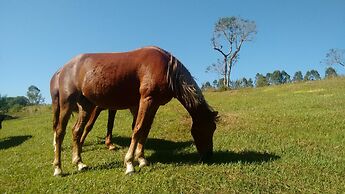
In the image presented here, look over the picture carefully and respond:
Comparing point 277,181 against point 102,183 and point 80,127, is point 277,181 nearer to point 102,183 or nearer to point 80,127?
point 102,183

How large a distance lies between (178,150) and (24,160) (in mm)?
5429

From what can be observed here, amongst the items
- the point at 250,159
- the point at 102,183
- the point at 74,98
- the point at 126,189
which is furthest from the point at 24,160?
the point at 250,159

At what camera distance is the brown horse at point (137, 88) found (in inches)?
360

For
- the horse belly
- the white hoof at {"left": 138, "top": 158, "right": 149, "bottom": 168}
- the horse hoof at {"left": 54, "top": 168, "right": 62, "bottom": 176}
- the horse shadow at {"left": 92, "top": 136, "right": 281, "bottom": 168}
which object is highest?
the horse belly

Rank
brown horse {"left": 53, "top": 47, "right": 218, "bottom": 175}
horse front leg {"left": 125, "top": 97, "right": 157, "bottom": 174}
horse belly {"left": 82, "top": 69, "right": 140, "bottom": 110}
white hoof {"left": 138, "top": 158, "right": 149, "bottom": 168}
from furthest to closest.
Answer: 1. white hoof {"left": 138, "top": 158, "right": 149, "bottom": 168}
2. horse belly {"left": 82, "top": 69, "right": 140, "bottom": 110}
3. brown horse {"left": 53, "top": 47, "right": 218, "bottom": 175}
4. horse front leg {"left": 125, "top": 97, "right": 157, "bottom": 174}

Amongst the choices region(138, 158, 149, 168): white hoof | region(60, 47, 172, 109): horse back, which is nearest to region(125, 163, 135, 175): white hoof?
region(138, 158, 149, 168): white hoof

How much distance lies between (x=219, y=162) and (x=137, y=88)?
2805mm

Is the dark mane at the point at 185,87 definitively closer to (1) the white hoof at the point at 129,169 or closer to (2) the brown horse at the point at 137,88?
(2) the brown horse at the point at 137,88

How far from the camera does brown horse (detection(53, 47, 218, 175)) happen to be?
30.0 feet

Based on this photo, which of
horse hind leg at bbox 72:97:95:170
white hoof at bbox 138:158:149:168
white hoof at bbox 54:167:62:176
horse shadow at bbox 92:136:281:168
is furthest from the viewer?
horse hind leg at bbox 72:97:95:170

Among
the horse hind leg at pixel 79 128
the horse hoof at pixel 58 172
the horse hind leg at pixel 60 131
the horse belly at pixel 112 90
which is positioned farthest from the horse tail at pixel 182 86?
the horse hoof at pixel 58 172

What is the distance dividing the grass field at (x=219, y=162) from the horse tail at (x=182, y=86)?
156 centimetres

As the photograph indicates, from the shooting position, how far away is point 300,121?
627 inches

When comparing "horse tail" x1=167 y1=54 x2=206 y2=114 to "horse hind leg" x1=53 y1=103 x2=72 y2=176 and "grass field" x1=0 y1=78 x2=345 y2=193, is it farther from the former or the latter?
"horse hind leg" x1=53 y1=103 x2=72 y2=176
